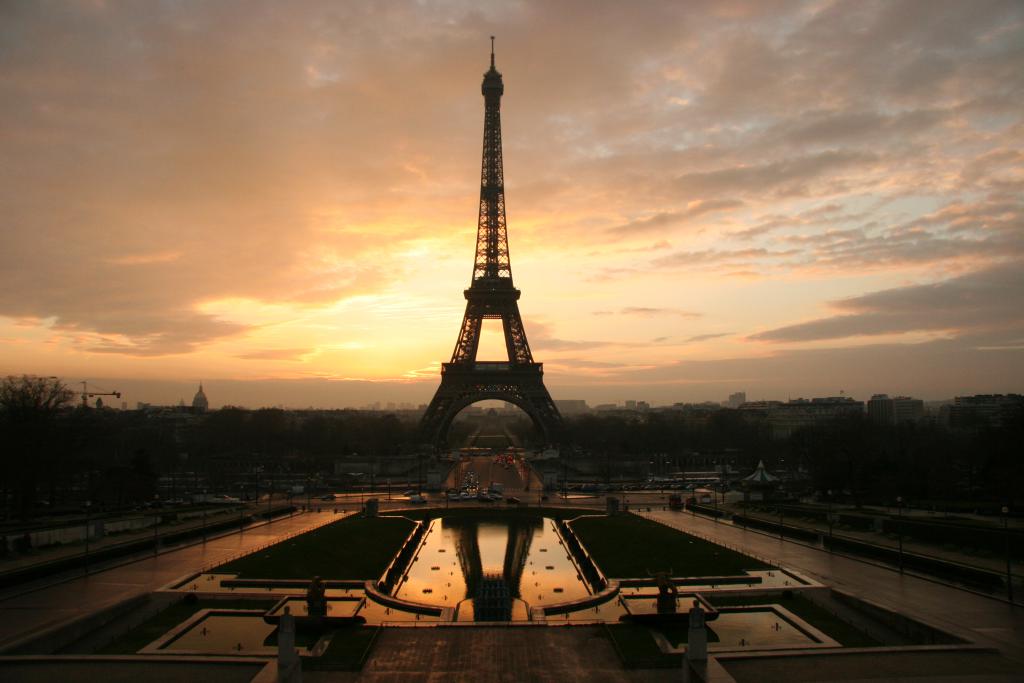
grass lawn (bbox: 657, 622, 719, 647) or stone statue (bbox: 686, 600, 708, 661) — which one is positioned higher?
stone statue (bbox: 686, 600, 708, 661)

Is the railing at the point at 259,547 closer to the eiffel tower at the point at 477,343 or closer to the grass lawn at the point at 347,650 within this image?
the grass lawn at the point at 347,650

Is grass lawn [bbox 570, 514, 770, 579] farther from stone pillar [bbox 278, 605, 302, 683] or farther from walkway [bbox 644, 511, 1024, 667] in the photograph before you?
stone pillar [bbox 278, 605, 302, 683]

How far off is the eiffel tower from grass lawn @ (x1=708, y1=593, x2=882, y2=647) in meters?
58.3

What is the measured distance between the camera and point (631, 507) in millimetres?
50156

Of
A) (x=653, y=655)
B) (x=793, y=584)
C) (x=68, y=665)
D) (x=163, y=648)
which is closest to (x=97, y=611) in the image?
(x=163, y=648)

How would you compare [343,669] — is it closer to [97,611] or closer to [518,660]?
[518,660]

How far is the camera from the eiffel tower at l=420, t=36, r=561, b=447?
3155 inches

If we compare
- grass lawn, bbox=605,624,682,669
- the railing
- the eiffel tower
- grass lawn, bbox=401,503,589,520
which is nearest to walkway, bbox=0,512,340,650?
the railing

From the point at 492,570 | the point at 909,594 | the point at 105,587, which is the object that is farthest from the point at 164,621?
the point at 909,594

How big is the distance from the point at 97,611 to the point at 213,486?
1823 inches

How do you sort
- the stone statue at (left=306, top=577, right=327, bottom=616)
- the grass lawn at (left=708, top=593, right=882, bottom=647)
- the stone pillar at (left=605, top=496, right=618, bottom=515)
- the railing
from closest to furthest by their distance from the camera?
the grass lawn at (left=708, top=593, right=882, bottom=647), the stone statue at (left=306, top=577, right=327, bottom=616), the railing, the stone pillar at (left=605, top=496, right=618, bottom=515)

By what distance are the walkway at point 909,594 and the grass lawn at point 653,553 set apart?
6.37ft

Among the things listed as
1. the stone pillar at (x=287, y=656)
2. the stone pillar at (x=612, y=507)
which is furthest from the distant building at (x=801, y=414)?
the stone pillar at (x=287, y=656)

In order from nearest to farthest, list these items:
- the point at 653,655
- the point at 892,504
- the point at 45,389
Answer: the point at 653,655 < the point at 892,504 < the point at 45,389
